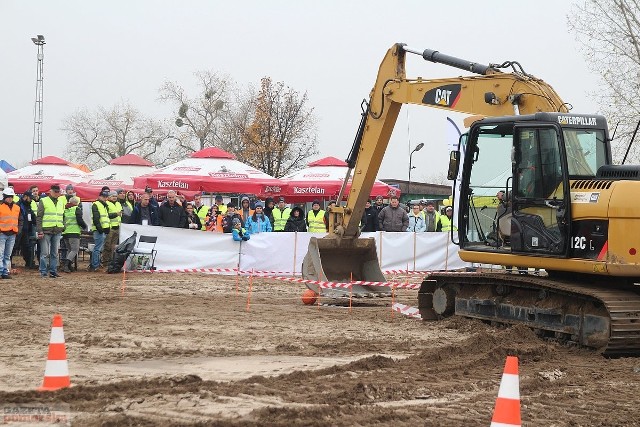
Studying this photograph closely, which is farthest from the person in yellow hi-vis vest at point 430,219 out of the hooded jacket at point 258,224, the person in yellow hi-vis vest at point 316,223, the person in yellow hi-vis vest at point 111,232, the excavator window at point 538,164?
the excavator window at point 538,164

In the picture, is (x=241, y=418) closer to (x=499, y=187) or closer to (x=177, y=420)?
(x=177, y=420)

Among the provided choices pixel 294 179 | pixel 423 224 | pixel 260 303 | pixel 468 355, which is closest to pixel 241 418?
pixel 468 355

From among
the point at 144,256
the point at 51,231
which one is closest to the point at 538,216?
the point at 144,256

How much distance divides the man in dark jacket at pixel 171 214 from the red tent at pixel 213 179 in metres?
5.69

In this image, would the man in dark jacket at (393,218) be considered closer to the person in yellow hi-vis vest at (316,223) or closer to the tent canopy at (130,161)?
the person in yellow hi-vis vest at (316,223)

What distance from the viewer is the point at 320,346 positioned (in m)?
12.0

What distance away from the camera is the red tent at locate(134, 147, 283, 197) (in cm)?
2980

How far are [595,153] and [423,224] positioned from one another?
1400cm

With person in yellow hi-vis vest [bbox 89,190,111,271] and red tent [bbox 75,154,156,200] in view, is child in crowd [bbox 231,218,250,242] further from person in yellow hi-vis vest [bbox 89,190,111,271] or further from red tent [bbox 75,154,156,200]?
A: red tent [bbox 75,154,156,200]

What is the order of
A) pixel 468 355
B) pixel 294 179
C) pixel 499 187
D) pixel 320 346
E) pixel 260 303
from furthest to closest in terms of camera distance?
pixel 294 179 → pixel 260 303 → pixel 499 187 → pixel 320 346 → pixel 468 355

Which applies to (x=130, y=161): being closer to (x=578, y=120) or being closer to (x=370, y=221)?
(x=370, y=221)

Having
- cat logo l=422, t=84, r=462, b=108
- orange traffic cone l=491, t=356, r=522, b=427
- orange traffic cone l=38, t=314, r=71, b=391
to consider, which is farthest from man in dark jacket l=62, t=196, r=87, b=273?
orange traffic cone l=491, t=356, r=522, b=427

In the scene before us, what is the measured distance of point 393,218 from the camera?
81.6 ft

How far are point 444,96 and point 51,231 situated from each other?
1014 cm
